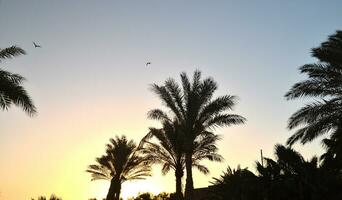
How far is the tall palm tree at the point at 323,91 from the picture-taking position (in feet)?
61.3

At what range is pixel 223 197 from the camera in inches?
776

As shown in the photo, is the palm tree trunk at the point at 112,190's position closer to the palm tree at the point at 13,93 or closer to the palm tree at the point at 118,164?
the palm tree at the point at 118,164

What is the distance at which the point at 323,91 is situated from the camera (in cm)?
1922

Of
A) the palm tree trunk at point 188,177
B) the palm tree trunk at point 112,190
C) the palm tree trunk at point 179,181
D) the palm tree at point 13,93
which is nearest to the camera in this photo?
the palm tree at point 13,93

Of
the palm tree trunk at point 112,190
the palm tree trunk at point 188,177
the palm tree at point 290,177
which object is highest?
the palm tree trunk at point 112,190

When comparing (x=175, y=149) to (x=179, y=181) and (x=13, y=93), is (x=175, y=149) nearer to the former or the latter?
(x=179, y=181)

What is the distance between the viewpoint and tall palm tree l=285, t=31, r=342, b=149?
1869 centimetres

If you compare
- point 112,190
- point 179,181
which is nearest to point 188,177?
point 179,181

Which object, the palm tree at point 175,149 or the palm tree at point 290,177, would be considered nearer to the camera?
the palm tree at point 290,177

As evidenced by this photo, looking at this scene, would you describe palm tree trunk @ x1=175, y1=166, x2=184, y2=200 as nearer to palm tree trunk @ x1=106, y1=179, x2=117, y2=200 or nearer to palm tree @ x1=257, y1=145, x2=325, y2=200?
palm tree @ x1=257, y1=145, x2=325, y2=200

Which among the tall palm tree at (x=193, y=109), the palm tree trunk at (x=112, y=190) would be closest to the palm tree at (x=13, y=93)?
the tall palm tree at (x=193, y=109)

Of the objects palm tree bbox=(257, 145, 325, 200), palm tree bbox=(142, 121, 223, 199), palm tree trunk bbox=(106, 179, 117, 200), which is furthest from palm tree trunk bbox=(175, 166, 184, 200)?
palm tree trunk bbox=(106, 179, 117, 200)

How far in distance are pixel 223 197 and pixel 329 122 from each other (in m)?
5.91

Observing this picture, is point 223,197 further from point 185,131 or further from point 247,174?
point 185,131
